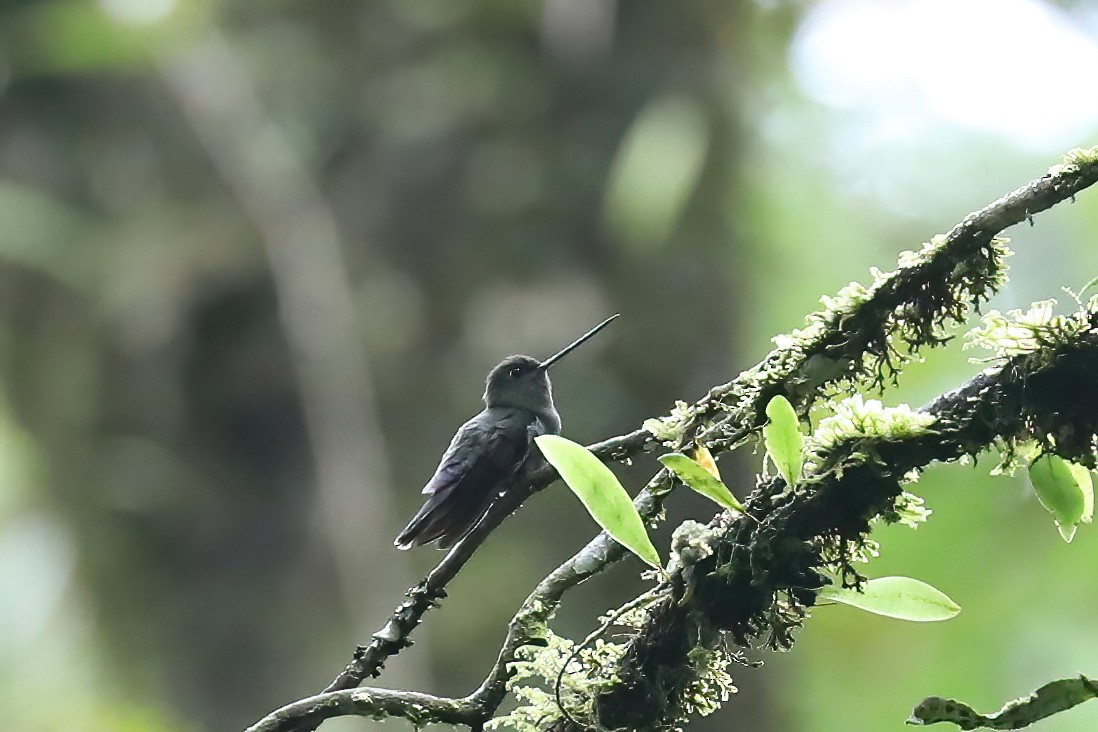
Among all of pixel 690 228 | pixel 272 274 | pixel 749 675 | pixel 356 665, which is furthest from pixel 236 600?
pixel 356 665

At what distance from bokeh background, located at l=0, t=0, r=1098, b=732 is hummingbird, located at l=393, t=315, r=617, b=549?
1463 millimetres

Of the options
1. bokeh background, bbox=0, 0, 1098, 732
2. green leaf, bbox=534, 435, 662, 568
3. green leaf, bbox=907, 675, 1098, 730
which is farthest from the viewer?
bokeh background, bbox=0, 0, 1098, 732

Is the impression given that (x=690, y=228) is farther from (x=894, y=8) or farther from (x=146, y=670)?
(x=146, y=670)

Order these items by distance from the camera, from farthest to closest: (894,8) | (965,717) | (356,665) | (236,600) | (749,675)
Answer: (894,8)
(236,600)
(749,675)
(356,665)
(965,717)

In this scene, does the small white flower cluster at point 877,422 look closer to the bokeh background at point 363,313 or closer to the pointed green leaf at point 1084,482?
the pointed green leaf at point 1084,482

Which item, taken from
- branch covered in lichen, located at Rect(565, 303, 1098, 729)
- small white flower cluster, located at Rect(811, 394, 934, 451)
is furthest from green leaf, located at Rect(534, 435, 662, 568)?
small white flower cluster, located at Rect(811, 394, 934, 451)

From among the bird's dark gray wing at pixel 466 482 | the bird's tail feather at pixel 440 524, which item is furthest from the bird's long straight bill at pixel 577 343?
the bird's tail feather at pixel 440 524

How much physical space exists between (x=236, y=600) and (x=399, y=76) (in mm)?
1991

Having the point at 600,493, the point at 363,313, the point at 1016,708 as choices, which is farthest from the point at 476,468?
the point at 363,313

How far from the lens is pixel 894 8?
4094 millimetres

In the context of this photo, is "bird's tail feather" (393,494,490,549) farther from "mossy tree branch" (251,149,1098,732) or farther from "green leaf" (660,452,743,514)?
"green leaf" (660,452,743,514)

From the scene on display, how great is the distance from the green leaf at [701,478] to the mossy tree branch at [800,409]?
2 cm

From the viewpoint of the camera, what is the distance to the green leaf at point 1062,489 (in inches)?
33.8

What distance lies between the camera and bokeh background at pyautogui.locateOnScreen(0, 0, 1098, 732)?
3428 millimetres
